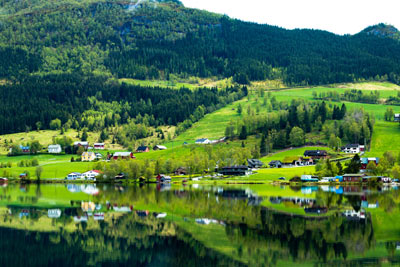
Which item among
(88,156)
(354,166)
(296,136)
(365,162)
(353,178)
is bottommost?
(88,156)

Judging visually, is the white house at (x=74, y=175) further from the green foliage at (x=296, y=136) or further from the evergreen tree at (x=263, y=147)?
the green foliage at (x=296, y=136)

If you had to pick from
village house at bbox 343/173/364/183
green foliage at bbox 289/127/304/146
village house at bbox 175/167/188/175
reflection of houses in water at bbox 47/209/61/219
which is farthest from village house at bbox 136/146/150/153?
reflection of houses in water at bbox 47/209/61/219

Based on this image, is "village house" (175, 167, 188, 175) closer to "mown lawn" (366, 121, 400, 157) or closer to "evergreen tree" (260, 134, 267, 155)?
"evergreen tree" (260, 134, 267, 155)

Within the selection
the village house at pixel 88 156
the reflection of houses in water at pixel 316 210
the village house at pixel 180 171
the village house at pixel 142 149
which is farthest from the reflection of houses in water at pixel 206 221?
the village house at pixel 142 149

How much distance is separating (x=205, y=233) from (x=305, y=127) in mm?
125903

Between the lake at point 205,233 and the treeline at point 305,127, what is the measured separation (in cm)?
8591

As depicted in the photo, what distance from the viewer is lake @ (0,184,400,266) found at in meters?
39.1

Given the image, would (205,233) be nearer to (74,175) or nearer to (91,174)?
(91,174)

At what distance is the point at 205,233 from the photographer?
48312 mm

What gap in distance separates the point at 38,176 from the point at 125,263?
352ft

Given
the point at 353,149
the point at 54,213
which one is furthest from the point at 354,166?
the point at 54,213

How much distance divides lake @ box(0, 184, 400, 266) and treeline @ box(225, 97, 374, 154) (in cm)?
8591

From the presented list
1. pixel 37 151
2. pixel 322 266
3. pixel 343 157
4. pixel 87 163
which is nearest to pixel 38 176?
pixel 87 163

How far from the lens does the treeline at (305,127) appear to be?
155 meters
